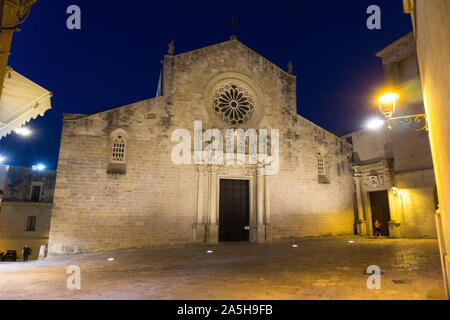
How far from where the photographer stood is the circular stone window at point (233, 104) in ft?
47.8

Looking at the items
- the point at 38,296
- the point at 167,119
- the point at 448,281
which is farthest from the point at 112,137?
the point at 448,281

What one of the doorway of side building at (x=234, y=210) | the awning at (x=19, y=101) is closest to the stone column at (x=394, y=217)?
the doorway of side building at (x=234, y=210)

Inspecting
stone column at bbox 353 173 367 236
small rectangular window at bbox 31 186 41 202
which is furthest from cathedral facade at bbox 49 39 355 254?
small rectangular window at bbox 31 186 41 202

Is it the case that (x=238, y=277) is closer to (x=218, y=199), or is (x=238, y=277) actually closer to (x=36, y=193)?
(x=218, y=199)

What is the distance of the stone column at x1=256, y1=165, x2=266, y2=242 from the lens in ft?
43.9

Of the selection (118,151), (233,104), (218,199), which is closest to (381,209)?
(218,199)

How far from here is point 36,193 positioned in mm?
26031

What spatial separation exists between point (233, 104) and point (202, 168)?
4.14 meters

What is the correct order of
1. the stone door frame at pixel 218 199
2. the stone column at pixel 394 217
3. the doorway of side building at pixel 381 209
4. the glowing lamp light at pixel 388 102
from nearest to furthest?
the glowing lamp light at pixel 388 102
the stone door frame at pixel 218 199
the stone column at pixel 394 217
the doorway of side building at pixel 381 209

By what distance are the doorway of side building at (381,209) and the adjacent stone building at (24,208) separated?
26.2 metres

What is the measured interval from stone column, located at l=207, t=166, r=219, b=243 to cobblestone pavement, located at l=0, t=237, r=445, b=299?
3340mm

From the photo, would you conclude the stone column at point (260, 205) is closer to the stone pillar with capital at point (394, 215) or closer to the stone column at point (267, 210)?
the stone column at point (267, 210)
